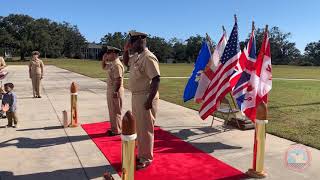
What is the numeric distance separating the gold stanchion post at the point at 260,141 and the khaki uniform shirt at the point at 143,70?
5.51 ft

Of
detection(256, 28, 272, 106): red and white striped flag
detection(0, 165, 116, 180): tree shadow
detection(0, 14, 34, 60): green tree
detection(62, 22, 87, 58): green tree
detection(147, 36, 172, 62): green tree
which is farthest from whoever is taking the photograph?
detection(62, 22, 87, 58): green tree

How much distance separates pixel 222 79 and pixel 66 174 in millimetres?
3875

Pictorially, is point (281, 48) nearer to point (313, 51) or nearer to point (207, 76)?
point (313, 51)

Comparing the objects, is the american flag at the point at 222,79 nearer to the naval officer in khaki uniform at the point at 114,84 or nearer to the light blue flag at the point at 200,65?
the light blue flag at the point at 200,65

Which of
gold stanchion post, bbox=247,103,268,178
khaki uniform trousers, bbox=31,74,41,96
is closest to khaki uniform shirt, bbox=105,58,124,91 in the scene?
gold stanchion post, bbox=247,103,268,178

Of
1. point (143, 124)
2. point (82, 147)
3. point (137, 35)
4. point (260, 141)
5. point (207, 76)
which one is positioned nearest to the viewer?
point (260, 141)

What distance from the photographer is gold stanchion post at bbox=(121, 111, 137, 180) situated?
4.36 m

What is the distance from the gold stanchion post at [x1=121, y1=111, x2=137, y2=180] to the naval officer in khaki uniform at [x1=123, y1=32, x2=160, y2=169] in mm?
1716

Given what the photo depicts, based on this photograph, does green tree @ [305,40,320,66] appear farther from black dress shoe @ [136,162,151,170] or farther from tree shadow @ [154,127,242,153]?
black dress shoe @ [136,162,151,170]

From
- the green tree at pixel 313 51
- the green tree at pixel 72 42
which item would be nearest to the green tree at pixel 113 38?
the green tree at pixel 72 42

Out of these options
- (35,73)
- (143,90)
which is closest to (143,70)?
(143,90)

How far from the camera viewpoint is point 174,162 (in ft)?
21.9

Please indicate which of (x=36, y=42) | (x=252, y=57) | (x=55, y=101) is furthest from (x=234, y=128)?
(x=36, y=42)

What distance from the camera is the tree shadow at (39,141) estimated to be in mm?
7945
